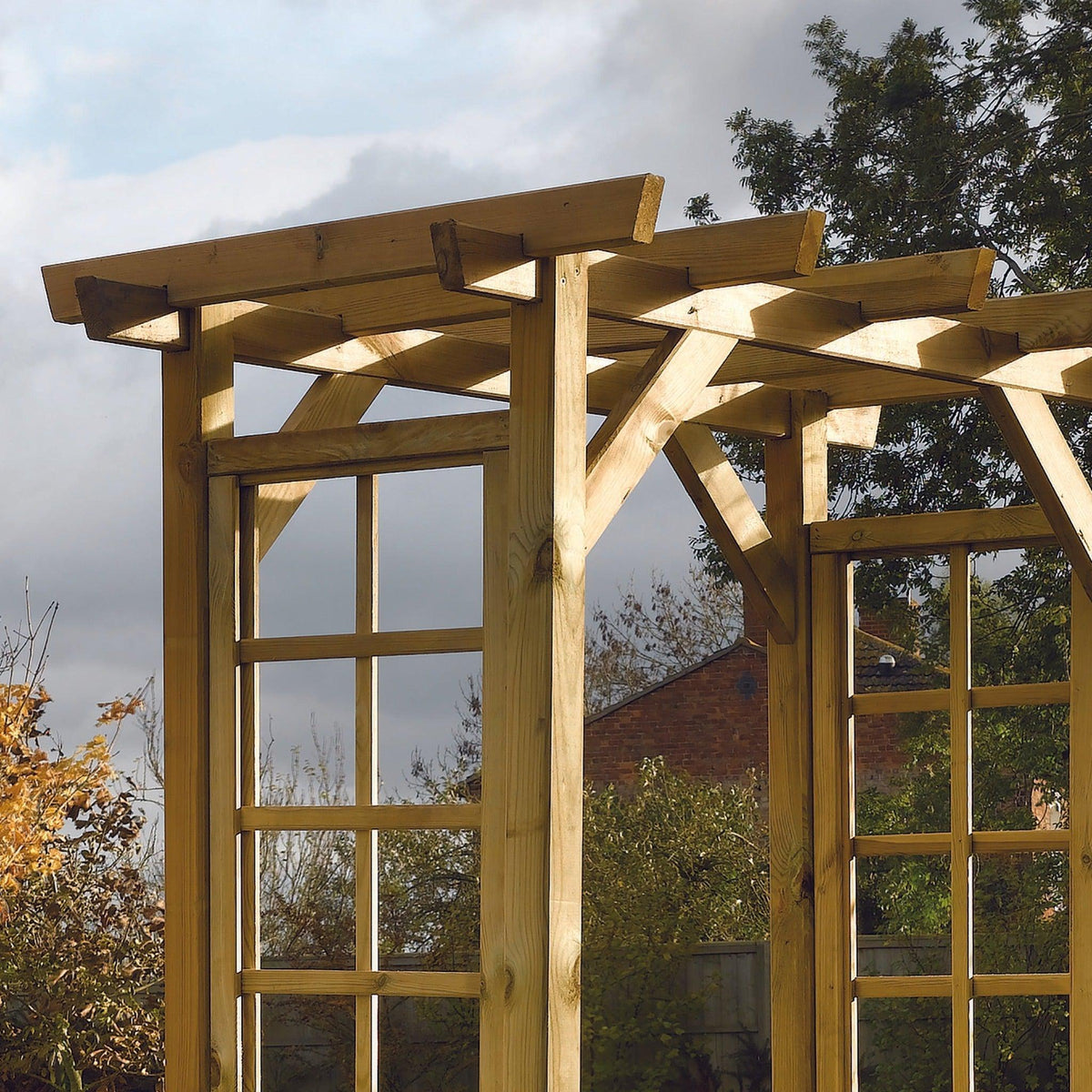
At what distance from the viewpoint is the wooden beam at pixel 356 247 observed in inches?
109

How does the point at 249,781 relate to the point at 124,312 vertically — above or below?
below

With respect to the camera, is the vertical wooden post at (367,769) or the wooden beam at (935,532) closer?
the vertical wooden post at (367,769)

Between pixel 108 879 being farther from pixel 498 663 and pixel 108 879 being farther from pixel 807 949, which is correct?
pixel 498 663

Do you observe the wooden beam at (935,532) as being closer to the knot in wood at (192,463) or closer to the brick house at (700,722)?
the knot in wood at (192,463)

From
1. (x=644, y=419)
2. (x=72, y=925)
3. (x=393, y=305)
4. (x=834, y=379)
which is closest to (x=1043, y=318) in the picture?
(x=834, y=379)

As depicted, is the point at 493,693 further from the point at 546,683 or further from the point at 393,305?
the point at 393,305

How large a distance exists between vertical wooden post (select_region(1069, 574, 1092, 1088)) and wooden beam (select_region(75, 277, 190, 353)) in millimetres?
2725

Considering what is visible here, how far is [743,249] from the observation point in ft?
10.5

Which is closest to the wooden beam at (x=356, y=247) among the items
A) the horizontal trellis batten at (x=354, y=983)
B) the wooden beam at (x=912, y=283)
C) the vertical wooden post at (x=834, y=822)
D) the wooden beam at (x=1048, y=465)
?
the wooden beam at (x=912, y=283)

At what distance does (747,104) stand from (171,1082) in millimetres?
8720

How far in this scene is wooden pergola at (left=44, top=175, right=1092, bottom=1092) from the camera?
9.44 ft

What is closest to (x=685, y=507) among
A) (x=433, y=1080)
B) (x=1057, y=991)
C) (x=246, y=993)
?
(x=433, y=1080)

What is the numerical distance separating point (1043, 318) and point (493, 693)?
193 cm

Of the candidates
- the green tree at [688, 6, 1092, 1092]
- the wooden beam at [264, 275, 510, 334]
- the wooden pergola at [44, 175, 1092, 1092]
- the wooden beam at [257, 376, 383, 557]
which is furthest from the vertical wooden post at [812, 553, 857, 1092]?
the green tree at [688, 6, 1092, 1092]
